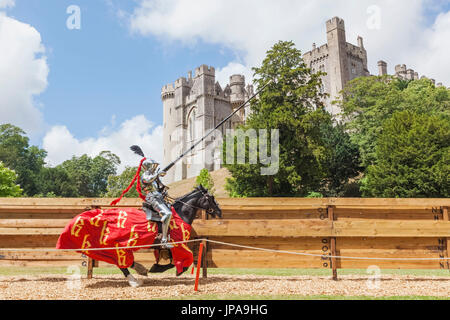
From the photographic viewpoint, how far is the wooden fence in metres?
8.58

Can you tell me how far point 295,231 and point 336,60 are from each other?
75.1 metres

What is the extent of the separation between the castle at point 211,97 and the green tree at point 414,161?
4143 centimetres

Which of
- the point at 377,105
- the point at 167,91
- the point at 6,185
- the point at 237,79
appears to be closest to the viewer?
the point at 6,185

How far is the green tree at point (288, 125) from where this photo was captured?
30.5 metres

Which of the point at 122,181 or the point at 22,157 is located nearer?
the point at 122,181

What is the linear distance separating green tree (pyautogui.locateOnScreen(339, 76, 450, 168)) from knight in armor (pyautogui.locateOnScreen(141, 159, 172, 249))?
35329mm

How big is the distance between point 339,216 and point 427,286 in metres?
2.37

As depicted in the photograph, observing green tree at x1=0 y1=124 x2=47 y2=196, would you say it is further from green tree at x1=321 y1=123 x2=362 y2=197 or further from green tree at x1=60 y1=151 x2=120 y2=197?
green tree at x1=321 y1=123 x2=362 y2=197

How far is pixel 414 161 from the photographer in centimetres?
3022

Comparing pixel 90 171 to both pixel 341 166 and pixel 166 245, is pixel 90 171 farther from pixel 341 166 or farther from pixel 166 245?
pixel 166 245

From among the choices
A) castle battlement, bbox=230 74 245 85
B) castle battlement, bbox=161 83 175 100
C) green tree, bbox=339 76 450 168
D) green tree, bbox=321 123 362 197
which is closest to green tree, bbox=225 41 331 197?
green tree, bbox=321 123 362 197

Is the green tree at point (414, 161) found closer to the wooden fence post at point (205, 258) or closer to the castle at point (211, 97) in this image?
the wooden fence post at point (205, 258)
